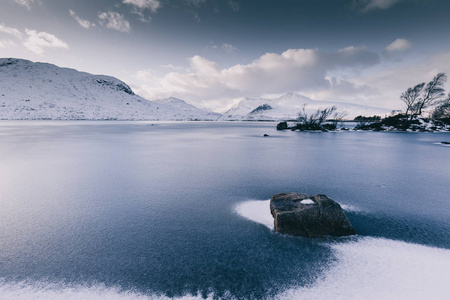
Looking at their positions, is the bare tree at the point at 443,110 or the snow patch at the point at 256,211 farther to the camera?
the bare tree at the point at 443,110

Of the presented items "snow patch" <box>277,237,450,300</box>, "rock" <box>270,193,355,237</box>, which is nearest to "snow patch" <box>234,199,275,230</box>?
"rock" <box>270,193,355,237</box>

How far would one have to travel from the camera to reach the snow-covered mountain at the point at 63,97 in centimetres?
10944

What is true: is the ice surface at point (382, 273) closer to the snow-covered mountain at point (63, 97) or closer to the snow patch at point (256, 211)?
the snow patch at point (256, 211)

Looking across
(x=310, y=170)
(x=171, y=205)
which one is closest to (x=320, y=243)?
(x=171, y=205)

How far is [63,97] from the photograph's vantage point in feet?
425

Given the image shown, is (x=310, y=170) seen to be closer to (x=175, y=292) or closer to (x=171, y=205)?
(x=171, y=205)

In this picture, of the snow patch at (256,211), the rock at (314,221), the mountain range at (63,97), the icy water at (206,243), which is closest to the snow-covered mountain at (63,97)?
the mountain range at (63,97)

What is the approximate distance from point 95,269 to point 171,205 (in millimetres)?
2844

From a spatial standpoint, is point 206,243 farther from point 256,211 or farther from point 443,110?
point 443,110

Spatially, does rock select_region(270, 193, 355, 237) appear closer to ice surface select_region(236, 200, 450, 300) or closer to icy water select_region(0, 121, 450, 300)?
icy water select_region(0, 121, 450, 300)

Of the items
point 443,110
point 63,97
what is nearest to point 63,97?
point 63,97

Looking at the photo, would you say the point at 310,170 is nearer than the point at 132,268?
No

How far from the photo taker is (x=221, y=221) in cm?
542

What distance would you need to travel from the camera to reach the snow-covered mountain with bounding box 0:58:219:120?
10944 cm
